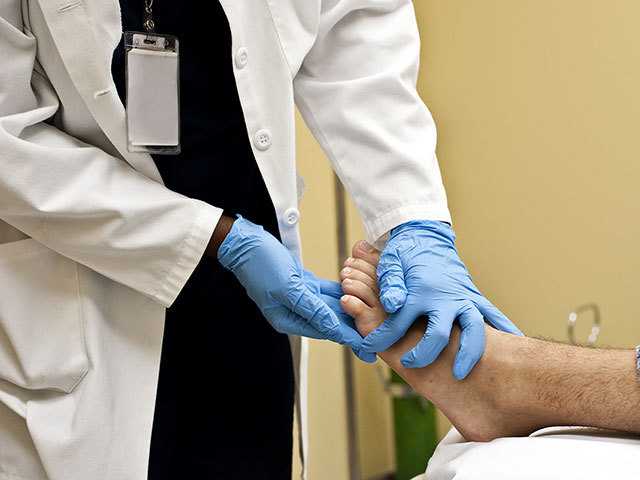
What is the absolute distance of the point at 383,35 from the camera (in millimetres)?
1613

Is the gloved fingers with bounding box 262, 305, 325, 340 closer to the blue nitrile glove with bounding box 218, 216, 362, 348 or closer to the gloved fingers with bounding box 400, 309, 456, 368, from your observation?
the blue nitrile glove with bounding box 218, 216, 362, 348

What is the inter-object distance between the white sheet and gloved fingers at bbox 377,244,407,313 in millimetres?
258

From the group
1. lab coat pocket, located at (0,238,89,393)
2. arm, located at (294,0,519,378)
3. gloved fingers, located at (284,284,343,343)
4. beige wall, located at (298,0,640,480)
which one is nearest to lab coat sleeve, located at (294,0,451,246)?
arm, located at (294,0,519,378)

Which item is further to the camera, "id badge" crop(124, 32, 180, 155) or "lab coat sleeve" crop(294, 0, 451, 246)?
"lab coat sleeve" crop(294, 0, 451, 246)

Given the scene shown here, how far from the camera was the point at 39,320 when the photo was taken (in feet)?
4.31

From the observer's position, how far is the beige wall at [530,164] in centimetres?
289

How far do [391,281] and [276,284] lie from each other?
0.58 ft

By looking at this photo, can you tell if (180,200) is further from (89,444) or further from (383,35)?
(383,35)

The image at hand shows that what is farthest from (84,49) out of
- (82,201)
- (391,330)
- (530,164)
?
(530,164)

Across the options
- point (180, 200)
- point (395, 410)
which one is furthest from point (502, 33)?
point (180, 200)

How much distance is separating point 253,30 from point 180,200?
0.33m

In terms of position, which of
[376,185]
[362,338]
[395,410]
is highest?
[376,185]

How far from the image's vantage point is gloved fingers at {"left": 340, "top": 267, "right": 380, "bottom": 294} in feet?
4.84

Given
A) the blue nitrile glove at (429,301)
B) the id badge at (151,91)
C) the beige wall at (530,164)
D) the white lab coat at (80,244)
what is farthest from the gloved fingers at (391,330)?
the beige wall at (530,164)
